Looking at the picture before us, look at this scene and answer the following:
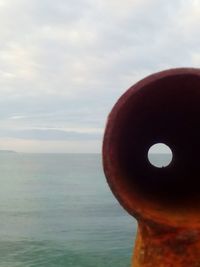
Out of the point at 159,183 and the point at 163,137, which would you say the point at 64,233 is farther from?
the point at 159,183

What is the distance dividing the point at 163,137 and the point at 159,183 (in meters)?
0.61

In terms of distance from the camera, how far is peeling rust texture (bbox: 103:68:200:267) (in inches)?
97.6

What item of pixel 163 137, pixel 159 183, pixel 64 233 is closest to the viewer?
pixel 159 183

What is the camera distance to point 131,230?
27172 mm

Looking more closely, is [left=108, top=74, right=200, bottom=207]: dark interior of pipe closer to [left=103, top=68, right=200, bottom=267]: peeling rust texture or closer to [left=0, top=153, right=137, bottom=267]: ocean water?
[left=103, top=68, right=200, bottom=267]: peeling rust texture

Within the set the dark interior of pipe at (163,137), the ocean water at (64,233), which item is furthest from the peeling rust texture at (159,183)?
the ocean water at (64,233)

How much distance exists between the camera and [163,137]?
13.8 ft

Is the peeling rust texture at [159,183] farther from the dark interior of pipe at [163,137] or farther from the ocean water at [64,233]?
the ocean water at [64,233]

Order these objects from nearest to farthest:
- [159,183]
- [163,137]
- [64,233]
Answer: [159,183], [163,137], [64,233]

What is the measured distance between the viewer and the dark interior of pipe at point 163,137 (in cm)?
270

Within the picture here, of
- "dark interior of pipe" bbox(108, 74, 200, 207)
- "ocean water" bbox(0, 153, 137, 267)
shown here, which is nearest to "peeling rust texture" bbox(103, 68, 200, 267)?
"dark interior of pipe" bbox(108, 74, 200, 207)

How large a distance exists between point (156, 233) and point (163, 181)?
1.29 meters

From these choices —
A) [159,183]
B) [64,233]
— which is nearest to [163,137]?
[159,183]

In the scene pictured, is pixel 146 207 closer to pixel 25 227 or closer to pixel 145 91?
pixel 145 91
